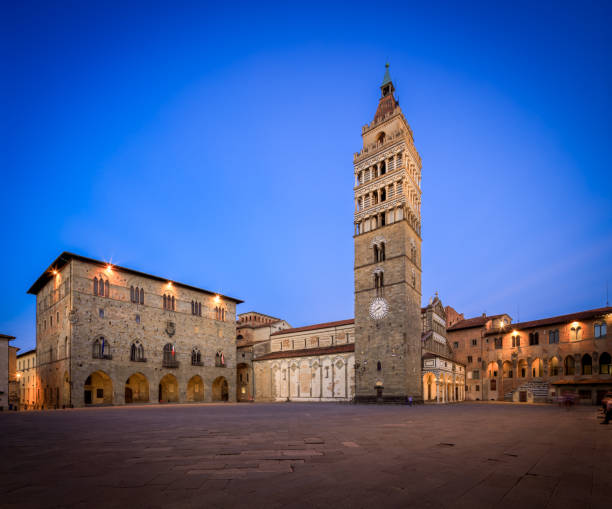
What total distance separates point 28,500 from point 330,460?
16.2 ft

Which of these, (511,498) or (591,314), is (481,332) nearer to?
(591,314)

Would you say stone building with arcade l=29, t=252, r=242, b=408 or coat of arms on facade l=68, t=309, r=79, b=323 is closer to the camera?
coat of arms on facade l=68, t=309, r=79, b=323

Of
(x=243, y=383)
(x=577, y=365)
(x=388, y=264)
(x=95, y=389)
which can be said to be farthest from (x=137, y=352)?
(x=577, y=365)

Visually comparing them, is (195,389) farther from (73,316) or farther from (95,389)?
(73,316)

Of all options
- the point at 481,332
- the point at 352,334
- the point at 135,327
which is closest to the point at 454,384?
the point at 481,332

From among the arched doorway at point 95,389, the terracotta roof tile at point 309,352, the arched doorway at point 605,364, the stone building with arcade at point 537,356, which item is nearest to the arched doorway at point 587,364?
the stone building with arcade at point 537,356

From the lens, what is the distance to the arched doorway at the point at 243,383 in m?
57.5

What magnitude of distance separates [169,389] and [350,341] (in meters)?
23.1

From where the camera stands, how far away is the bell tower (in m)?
39.6

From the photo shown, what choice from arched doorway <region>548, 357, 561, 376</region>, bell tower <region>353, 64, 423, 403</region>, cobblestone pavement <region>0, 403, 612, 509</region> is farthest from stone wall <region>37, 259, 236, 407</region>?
arched doorway <region>548, 357, 561, 376</region>

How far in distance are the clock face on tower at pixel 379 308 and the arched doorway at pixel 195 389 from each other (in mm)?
23077

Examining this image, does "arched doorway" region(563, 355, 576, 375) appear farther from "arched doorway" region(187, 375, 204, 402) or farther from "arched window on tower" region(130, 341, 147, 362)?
"arched window on tower" region(130, 341, 147, 362)

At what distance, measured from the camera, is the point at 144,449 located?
29.4 ft

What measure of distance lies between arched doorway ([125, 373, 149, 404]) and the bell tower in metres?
23.0
